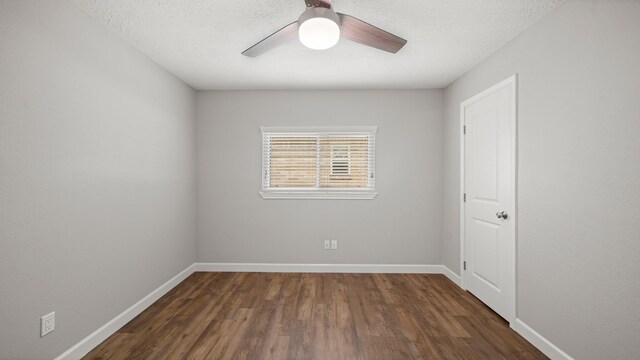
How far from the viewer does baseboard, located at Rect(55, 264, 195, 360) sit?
6.58 ft

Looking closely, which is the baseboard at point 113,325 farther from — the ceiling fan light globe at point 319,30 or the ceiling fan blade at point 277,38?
the ceiling fan light globe at point 319,30

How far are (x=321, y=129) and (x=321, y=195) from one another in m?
0.90

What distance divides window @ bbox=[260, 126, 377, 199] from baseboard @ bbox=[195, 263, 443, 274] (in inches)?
36.9

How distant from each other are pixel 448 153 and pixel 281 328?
9.45 feet

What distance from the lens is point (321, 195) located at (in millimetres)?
3969

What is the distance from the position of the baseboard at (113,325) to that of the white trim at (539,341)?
330 centimetres

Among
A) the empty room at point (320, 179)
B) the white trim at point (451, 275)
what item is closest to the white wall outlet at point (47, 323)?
the empty room at point (320, 179)

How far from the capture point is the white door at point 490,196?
253cm

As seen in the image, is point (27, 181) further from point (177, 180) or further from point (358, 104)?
point (358, 104)

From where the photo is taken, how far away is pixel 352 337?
232 centimetres

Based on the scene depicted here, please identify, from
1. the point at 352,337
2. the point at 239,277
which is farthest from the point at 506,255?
the point at 239,277

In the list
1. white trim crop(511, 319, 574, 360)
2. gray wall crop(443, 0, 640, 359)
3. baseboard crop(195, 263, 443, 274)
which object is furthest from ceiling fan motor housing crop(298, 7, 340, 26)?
baseboard crop(195, 263, 443, 274)

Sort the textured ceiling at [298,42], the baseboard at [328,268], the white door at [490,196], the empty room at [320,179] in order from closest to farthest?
the empty room at [320,179]
the textured ceiling at [298,42]
the white door at [490,196]
the baseboard at [328,268]

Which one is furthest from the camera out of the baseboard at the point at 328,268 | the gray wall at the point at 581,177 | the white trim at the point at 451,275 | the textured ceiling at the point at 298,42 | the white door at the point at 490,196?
the baseboard at the point at 328,268
